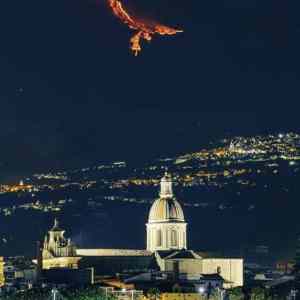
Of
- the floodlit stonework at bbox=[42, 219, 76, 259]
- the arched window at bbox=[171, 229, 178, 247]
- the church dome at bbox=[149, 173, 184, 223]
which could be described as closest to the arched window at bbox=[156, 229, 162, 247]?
the arched window at bbox=[171, 229, 178, 247]

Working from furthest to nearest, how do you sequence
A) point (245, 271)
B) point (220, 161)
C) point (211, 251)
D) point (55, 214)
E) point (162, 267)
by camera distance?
point (220, 161)
point (55, 214)
point (211, 251)
point (245, 271)
point (162, 267)

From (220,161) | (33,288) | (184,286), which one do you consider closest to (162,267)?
(184,286)

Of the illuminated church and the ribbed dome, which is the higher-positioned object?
the ribbed dome

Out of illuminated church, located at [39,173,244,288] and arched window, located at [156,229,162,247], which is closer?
illuminated church, located at [39,173,244,288]

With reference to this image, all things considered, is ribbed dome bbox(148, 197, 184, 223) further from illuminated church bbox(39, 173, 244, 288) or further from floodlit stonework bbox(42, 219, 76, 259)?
floodlit stonework bbox(42, 219, 76, 259)

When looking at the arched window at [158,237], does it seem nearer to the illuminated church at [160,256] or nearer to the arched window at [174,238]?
the illuminated church at [160,256]

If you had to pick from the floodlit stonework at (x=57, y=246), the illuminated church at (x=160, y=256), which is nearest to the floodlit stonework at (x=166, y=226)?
the illuminated church at (x=160, y=256)

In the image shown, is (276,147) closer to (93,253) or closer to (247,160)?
(247,160)
